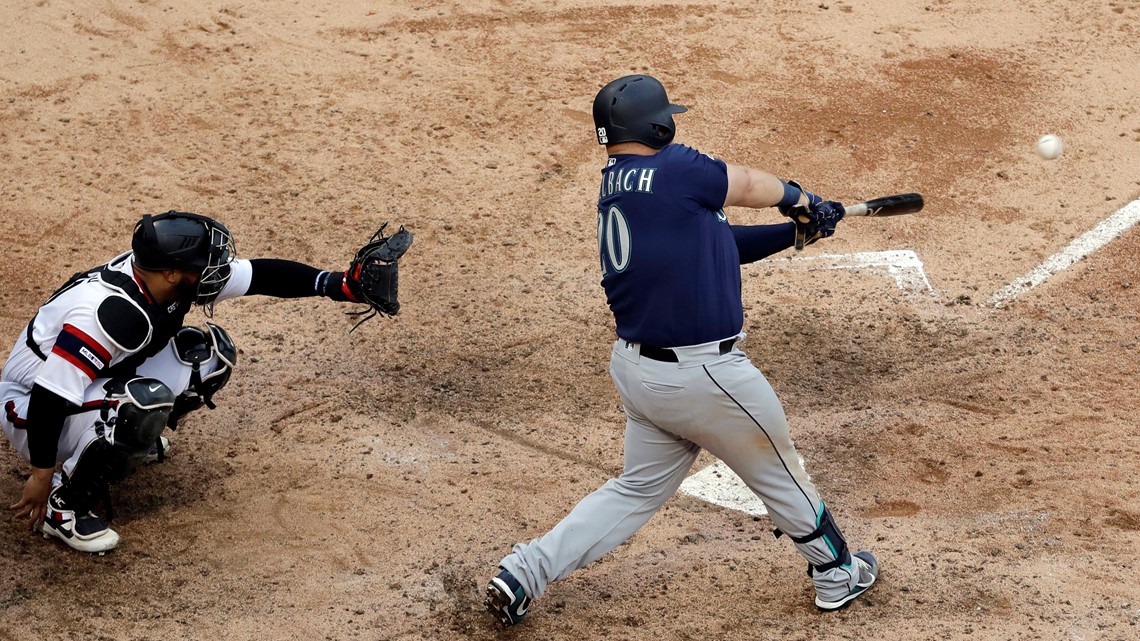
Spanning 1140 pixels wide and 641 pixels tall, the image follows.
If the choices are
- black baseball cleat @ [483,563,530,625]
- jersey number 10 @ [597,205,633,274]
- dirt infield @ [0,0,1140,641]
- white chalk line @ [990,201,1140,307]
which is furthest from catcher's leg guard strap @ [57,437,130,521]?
white chalk line @ [990,201,1140,307]

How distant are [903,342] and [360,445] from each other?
2.90 metres

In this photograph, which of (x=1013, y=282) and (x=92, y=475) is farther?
(x=1013, y=282)

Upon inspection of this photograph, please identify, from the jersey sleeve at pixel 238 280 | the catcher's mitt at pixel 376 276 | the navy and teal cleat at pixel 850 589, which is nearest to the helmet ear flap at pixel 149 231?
the jersey sleeve at pixel 238 280

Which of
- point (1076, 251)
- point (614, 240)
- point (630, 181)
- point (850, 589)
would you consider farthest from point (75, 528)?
point (1076, 251)

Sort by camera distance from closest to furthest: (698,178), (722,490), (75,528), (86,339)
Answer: (698,178)
(86,339)
(75,528)
(722,490)

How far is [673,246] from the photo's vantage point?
3838mm

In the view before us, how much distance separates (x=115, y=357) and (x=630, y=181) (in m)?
2.15

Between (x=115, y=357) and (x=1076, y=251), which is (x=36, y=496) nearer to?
(x=115, y=357)

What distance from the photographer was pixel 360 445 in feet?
18.1

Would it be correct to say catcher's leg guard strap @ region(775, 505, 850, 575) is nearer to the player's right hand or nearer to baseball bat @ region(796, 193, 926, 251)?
baseball bat @ region(796, 193, 926, 251)

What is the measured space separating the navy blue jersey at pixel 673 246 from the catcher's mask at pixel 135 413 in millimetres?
1901

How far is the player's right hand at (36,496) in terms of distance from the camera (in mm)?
4496

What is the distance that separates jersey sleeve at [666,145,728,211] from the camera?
12.6ft

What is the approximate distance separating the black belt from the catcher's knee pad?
2024 millimetres
